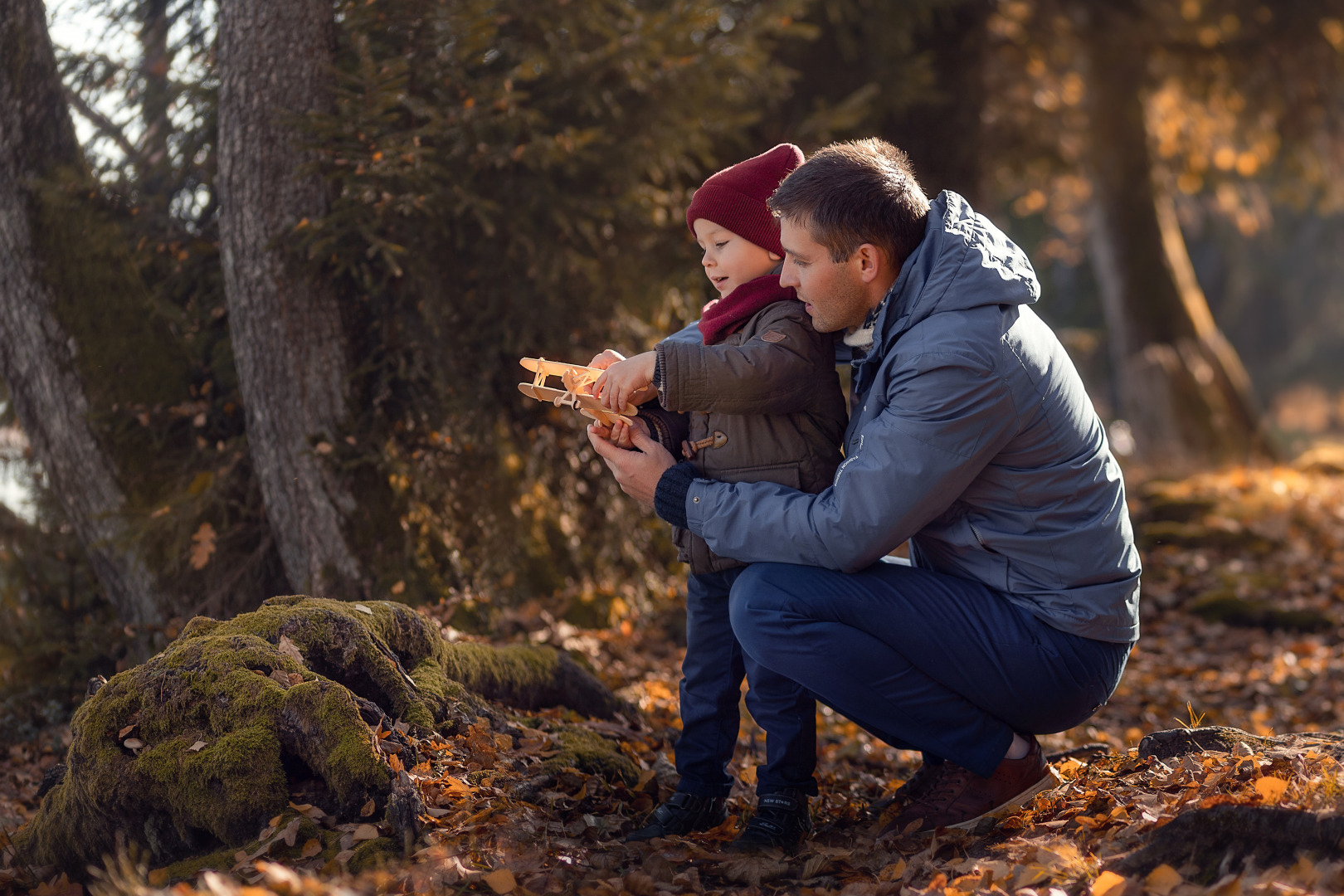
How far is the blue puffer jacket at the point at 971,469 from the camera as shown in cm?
251

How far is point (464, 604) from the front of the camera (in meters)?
4.76

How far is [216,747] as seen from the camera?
2.61m

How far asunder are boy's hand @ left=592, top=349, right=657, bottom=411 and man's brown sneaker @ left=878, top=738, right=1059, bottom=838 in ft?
4.54

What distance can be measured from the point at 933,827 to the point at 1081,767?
0.69 m

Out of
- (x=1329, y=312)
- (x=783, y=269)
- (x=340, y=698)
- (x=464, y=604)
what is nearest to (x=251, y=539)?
(x=464, y=604)

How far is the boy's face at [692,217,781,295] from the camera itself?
3.02 meters

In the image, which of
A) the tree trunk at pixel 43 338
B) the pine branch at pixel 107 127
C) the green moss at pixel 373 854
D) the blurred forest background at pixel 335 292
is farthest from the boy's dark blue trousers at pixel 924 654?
the pine branch at pixel 107 127

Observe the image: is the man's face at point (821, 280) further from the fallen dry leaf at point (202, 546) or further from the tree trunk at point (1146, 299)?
the tree trunk at point (1146, 299)

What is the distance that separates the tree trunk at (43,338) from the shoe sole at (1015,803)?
148 inches

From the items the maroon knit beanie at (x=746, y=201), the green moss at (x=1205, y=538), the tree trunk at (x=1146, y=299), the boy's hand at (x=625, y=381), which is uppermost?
the maroon knit beanie at (x=746, y=201)

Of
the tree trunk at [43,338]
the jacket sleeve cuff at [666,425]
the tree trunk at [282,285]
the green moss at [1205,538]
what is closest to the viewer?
the jacket sleeve cuff at [666,425]

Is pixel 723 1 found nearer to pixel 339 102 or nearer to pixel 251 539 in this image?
pixel 339 102

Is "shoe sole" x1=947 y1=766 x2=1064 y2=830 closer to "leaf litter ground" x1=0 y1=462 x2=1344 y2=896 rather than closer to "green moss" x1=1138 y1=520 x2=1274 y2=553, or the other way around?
"leaf litter ground" x1=0 y1=462 x2=1344 y2=896

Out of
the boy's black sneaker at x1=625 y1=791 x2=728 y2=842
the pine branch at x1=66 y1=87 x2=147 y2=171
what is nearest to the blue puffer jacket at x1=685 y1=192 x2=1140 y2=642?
the boy's black sneaker at x1=625 y1=791 x2=728 y2=842
